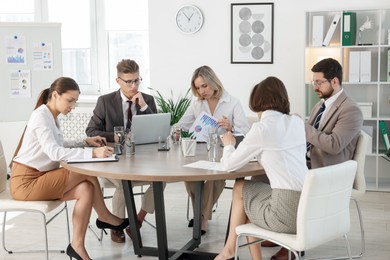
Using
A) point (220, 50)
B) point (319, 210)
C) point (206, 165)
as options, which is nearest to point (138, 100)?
point (206, 165)

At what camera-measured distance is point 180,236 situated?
438 cm

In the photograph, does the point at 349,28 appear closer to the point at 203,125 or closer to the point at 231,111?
the point at 231,111

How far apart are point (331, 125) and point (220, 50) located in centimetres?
269

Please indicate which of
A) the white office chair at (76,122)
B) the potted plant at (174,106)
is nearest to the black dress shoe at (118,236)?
the potted plant at (174,106)

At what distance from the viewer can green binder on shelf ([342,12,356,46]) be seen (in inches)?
220

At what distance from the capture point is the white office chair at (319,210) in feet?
8.98

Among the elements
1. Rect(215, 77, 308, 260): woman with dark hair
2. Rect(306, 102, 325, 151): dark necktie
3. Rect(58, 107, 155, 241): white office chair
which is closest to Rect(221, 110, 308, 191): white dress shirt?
Rect(215, 77, 308, 260): woman with dark hair

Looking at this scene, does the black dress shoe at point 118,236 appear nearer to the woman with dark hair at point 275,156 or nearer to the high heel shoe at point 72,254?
the high heel shoe at point 72,254

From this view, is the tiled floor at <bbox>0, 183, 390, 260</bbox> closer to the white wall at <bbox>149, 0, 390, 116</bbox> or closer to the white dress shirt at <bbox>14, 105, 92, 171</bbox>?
the white dress shirt at <bbox>14, 105, 92, 171</bbox>

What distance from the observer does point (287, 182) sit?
3008 millimetres

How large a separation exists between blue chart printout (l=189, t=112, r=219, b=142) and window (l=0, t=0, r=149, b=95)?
2649 mm

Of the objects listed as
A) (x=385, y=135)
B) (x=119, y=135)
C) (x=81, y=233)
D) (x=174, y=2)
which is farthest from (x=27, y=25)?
(x=385, y=135)

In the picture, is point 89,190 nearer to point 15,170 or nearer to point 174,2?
point 15,170

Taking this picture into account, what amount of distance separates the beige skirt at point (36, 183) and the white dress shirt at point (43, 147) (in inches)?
1.8
